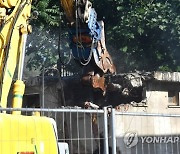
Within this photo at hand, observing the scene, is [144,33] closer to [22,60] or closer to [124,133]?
[124,133]

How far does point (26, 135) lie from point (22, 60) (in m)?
2.51

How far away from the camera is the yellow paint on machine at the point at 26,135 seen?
5.85m

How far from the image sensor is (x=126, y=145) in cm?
1179

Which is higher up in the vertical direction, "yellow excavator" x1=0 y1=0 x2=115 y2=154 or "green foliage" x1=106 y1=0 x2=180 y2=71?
"green foliage" x1=106 y1=0 x2=180 y2=71

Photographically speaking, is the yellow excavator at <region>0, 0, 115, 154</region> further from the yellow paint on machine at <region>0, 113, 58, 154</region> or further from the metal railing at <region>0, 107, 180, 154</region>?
the metal railing at <region>0, 107, 180, 154</region>

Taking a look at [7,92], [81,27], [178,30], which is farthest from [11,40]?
[178,30]

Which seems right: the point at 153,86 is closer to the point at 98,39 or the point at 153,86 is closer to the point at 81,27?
the point at 98,39

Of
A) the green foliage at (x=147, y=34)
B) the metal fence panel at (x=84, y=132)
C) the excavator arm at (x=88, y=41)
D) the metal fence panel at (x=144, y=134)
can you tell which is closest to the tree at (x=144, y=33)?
the green foliage at (x=147, y=34)

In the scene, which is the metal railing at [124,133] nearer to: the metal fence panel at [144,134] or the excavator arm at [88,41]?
the metal fence panel at [144,134]

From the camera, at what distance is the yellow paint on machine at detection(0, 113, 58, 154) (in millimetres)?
5852

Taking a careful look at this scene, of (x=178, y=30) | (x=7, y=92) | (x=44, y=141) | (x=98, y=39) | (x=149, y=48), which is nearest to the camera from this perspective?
(x=44, y=141)

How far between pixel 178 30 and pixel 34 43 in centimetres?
559

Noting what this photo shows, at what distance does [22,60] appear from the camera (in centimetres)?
844

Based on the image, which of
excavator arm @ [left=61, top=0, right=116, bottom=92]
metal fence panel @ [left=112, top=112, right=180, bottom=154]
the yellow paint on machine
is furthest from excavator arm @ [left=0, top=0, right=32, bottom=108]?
metal fence panel @ [left=112, top=112, right=180, bottom=154]
